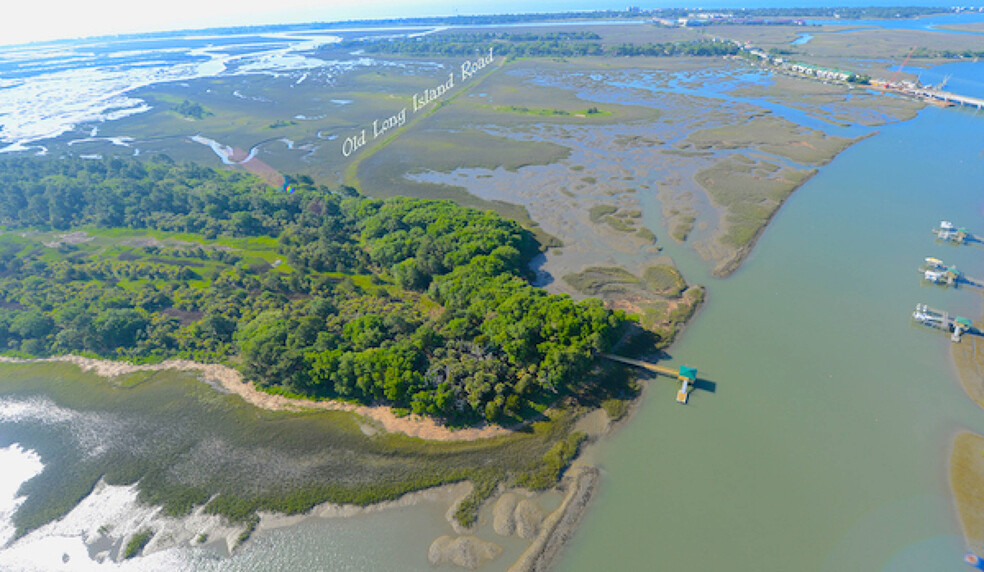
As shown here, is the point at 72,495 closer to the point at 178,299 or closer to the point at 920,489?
the point at 178,299

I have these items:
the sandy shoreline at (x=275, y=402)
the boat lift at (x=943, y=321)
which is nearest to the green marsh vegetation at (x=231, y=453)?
the sandy shoreline at (x=275, y=402)

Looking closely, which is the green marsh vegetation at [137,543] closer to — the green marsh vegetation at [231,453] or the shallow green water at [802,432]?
the green marsh vegetation at [231,453]

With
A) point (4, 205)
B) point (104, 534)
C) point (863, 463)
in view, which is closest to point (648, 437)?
point (863, 463)

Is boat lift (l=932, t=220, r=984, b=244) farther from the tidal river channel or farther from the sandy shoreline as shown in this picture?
the sandy shoreline

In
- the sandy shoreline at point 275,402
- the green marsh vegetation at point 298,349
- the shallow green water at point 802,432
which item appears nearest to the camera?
the shallow green water at point 802,432

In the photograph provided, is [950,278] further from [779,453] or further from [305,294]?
[305,294]

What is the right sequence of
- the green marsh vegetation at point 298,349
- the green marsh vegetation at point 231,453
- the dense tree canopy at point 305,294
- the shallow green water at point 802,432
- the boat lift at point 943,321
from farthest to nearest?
the boat lift at point 943,321, the dense tree canopy at point 305,294, the green marsh vegetation at point 298,349, the green marsh vegetation at point 231,453, the shallow green water at point 802,432

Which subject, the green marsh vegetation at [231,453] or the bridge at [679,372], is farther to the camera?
the bridge at [679,372]

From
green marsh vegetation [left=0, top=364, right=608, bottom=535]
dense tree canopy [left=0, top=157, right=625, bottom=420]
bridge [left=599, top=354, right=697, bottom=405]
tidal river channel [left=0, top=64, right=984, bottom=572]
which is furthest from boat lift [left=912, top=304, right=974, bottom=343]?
green marsh vegetation [left=0, top=364, right=608, bottom=535]
